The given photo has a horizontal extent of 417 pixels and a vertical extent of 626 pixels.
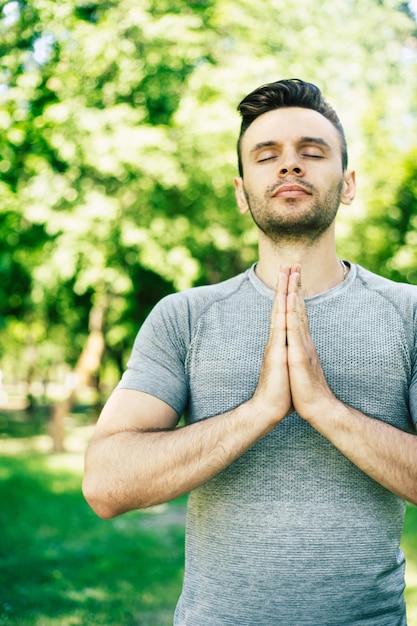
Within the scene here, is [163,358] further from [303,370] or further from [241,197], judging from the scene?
[241,197]

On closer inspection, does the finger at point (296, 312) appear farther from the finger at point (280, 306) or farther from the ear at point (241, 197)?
the ear at point (241, 197)

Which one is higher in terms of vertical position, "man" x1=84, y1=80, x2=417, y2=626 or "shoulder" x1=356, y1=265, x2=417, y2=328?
"shoulder" x1=356, y1=265, x2=417, y2=328

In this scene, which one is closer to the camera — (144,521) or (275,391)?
(275,391)

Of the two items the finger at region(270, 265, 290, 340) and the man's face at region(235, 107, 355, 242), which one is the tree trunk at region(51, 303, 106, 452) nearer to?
the man's face at region(235, 107, 355, 242)

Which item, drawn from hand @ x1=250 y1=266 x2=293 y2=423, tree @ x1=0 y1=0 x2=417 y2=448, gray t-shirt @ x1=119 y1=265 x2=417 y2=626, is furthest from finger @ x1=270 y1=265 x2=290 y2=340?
tree @ x1=0 y1=0 x2=417 y2=448

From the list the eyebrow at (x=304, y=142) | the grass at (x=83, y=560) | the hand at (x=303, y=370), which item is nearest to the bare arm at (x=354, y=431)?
the hand at (x=303, y=370)

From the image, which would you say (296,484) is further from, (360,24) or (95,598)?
(360,24)

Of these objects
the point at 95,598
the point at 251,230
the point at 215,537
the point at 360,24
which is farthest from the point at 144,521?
the point at 360,24

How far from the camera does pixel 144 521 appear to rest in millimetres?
10367

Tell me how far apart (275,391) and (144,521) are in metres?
8.96

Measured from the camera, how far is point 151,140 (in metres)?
12.3

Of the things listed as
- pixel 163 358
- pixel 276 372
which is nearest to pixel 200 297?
pixel 163 358

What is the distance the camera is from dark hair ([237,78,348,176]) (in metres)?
2.45

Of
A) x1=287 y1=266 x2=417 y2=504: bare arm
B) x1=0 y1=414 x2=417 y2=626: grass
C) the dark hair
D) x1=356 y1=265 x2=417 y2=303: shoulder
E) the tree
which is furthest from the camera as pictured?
the tree
